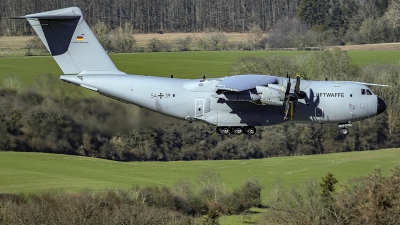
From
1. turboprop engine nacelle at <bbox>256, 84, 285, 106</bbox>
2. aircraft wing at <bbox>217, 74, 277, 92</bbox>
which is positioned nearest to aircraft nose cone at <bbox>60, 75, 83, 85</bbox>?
aircraft wing at <bbox>217, 74, 277, 92</bbox>

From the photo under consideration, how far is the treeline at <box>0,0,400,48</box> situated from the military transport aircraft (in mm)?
68634

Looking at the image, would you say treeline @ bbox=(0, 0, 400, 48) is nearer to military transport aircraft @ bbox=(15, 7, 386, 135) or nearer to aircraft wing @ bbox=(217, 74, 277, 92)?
military transport aircraft @ bbox=(15, 7, 386, 135)

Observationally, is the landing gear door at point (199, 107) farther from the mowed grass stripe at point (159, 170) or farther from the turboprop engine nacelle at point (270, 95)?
the mowed grass stripe at point (159, 170)

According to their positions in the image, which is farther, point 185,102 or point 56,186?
point 56,186

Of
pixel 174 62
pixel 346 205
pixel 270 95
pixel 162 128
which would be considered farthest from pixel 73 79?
pixel 174 62

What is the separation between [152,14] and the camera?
142 meters

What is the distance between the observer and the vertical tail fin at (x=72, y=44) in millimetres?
45906

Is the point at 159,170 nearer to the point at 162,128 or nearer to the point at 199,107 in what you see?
the point at 162,128

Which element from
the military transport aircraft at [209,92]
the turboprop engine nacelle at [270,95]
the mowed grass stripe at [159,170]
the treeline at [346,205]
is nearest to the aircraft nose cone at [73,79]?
the military transport aircraft at [209,92]

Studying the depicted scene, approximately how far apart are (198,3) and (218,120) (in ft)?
360

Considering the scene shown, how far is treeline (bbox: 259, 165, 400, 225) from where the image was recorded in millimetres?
72188

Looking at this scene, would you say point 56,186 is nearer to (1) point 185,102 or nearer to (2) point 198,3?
(1) point 185,102

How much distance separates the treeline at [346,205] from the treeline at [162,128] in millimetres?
12158

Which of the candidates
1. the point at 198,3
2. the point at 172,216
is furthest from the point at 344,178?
the point at 198,3
